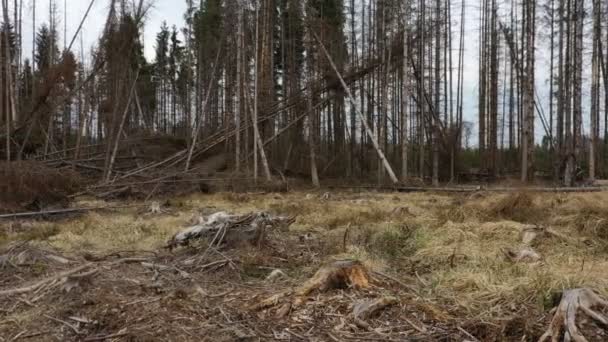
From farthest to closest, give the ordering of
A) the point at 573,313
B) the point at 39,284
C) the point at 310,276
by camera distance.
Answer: the point at 310,276 < the point at 39,284 < the point at 573,313

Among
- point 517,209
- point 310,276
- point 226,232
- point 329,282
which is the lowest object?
point 310,276

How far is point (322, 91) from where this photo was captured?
1722cm

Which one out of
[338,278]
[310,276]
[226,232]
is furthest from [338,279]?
[226,232]

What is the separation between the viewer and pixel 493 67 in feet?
71.9

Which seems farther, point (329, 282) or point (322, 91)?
point (322, 91)

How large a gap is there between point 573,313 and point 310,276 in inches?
84.4

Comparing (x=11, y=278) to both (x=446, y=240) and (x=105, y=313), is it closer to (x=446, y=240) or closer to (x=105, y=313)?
(x=105, y=313)

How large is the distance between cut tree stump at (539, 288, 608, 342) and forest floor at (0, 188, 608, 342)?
0.10 meters

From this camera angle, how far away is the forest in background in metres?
14.2

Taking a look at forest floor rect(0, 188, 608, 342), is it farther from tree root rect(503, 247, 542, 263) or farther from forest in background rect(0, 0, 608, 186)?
forest in background rect(0, 0, 608, 186)

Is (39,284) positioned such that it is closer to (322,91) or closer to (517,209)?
(517,209)

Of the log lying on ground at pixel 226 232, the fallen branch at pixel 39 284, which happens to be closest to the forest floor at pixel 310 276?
the fallen branch at pixel 39 284

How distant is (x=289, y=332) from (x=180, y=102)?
29628mm

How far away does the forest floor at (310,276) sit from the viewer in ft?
9.78
